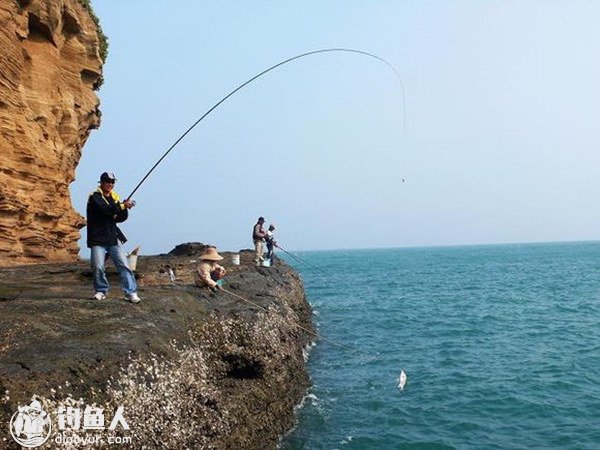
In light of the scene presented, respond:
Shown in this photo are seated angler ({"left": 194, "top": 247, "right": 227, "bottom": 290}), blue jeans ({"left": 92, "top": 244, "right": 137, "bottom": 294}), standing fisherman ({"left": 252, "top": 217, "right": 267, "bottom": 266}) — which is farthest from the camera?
standing fisherman ({"left": 252, "top": 217, "right": 267, "bottom": 266})

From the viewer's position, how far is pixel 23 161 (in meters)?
16.5

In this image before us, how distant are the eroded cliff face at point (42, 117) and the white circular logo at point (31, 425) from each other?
38.5 ft

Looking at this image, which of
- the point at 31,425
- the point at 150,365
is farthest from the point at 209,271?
the point at 31,425

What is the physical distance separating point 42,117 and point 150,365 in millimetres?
14478

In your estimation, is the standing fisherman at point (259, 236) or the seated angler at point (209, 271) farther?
the standing fisherman at point (259, 236)

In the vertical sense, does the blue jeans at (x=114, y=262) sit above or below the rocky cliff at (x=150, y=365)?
above

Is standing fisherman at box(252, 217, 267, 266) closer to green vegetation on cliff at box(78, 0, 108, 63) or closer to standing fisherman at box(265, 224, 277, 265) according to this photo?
standing fisherman at box(265, 224, 277, 265)

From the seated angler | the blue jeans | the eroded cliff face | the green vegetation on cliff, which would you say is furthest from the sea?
the green vegetation on cliff

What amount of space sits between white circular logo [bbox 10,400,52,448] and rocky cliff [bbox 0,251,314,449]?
0.23 feet

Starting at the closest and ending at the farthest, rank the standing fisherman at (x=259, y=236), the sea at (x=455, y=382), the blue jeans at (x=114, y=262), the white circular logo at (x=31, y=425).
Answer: the white circular logo at (x=31, y=425), the blue jeans at (x=114, y=262), the sea at (x=455, y=382), the standing fisherman at (x=259, y=236)

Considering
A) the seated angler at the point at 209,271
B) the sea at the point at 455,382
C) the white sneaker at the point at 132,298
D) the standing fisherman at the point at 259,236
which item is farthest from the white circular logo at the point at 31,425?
the standing fisherman at the point at 259,236

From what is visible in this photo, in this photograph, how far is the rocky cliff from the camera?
5.87 m

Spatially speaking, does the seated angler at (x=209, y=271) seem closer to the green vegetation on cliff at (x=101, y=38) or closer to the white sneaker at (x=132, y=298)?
the white sneaker at (x=132, y=298)

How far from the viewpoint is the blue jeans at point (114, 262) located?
8.58 m
